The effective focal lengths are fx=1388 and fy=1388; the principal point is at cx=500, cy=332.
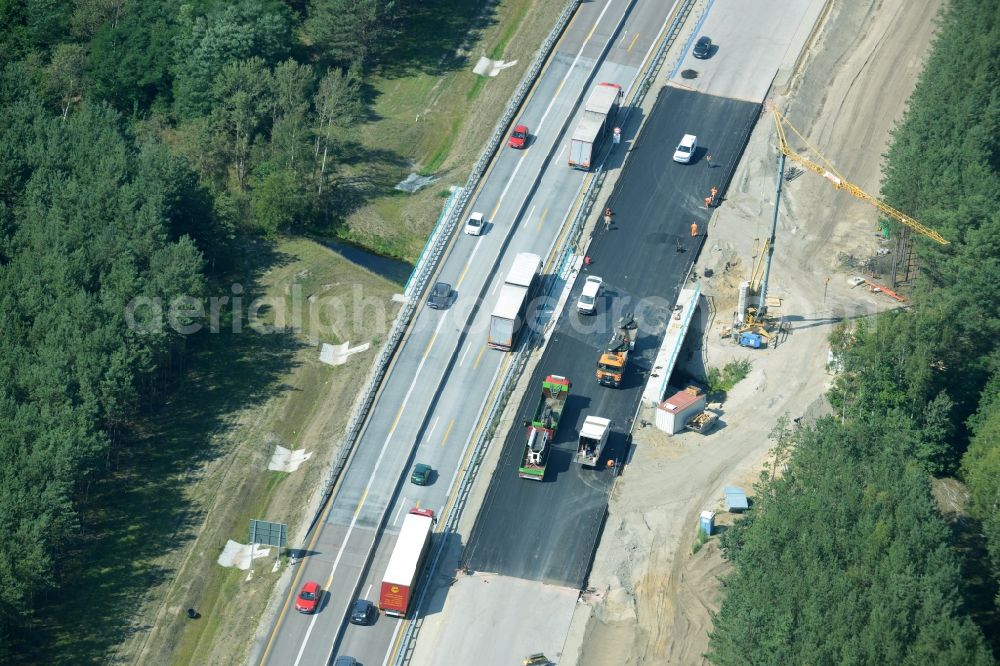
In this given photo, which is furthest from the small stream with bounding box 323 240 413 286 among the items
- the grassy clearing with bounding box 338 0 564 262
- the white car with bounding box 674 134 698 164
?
the white car with bounding box 674 134 698 164

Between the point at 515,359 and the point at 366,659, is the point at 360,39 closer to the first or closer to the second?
the point at 515,359

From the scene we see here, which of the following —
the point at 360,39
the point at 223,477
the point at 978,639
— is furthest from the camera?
the point at 360,39

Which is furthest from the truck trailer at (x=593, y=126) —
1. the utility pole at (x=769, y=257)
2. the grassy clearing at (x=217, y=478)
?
the grassy clearing at (x=217, y=478)

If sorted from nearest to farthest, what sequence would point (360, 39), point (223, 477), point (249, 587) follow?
point (249, 587), point (223, 477), point (360, 39)

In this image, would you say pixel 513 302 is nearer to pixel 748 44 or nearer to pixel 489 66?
pixel 489 66

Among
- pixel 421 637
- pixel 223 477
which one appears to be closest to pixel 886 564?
pixel 421 637

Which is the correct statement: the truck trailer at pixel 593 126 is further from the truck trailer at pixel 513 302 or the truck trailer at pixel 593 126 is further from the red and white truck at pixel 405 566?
the red and white truck at pixel 405 566

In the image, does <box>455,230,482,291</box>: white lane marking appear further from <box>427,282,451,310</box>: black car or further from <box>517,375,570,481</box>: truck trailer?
<box>517,375,570,481</box>: truck trailer
